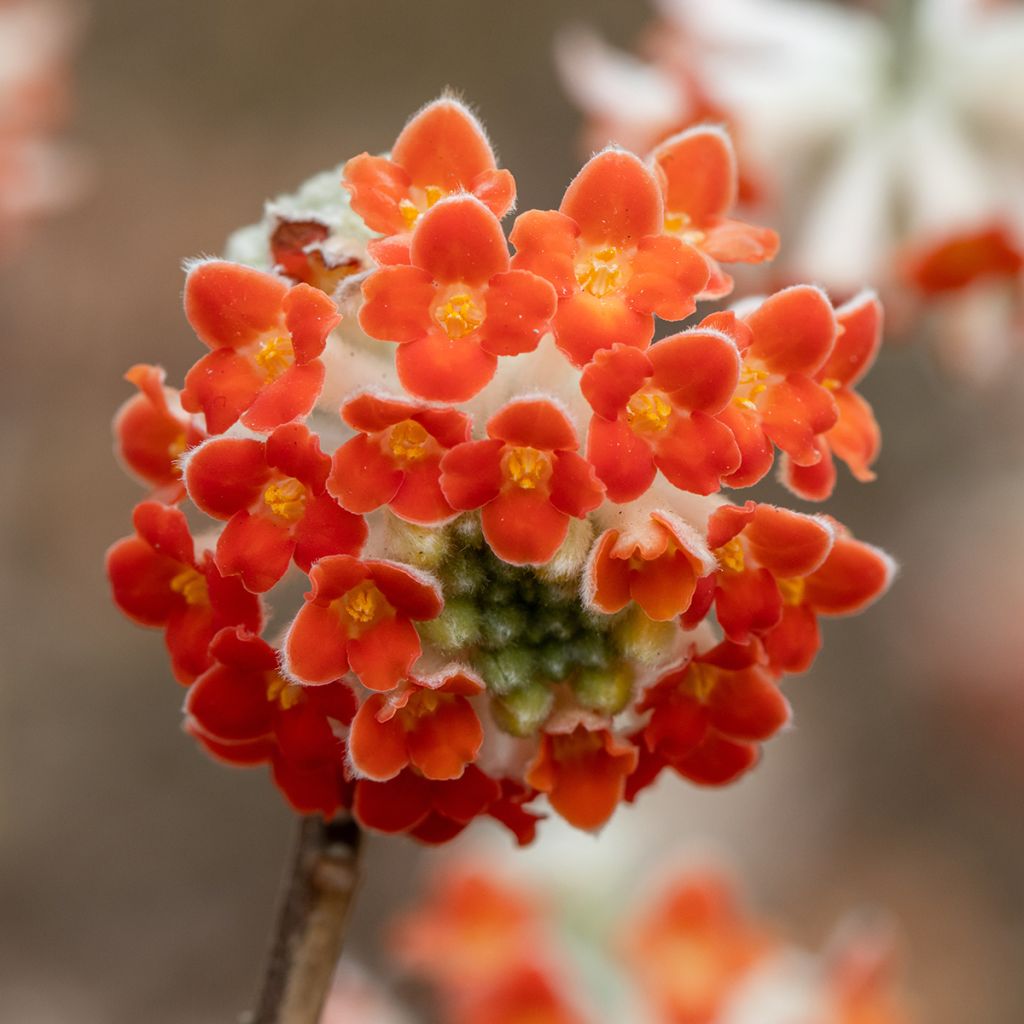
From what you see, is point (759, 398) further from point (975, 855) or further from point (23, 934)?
point (975, 855)

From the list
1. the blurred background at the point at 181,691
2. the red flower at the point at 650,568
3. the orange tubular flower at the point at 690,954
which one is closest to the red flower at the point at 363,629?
the red flower at the point at 650,568

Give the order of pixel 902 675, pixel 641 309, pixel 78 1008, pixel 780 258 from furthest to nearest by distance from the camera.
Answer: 1. pixel 902 675
2. pixel 78 1008
3. pixel 780 258
4. pixel 641 309

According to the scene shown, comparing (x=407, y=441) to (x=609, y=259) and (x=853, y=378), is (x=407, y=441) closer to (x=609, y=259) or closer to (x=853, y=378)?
(x=609, y=259)

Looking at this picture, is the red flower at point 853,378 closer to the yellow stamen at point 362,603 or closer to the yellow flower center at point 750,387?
the yellow flower center at point 750,387

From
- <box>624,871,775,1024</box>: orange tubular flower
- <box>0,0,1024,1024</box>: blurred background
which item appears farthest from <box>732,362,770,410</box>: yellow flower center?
<box>0,0,1024,1024</box>: blurred background

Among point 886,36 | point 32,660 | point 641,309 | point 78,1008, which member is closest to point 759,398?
point 641,309

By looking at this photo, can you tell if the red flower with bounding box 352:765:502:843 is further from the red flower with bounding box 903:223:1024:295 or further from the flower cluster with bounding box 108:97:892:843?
the red flower with bounding box 903:223:1024:295
